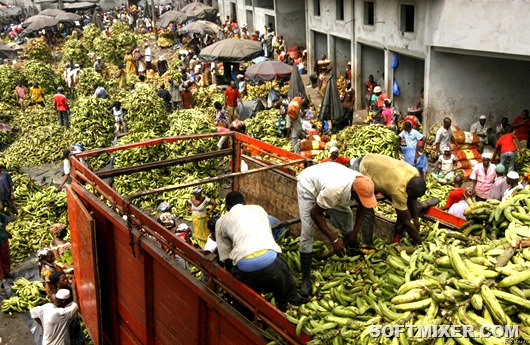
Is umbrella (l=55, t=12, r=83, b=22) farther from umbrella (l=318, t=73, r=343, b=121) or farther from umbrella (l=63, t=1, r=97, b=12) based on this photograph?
umbrella (l=318, t=73, r=343, b=121)

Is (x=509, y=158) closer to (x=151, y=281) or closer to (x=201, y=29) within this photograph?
(x=151, y=281)

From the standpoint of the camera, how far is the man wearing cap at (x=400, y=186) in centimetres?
546

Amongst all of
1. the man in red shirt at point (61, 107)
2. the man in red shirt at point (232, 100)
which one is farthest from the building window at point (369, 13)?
the man in red shirt at point (61, 107)

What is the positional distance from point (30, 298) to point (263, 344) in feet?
20.7

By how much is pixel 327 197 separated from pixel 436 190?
7.19 metres

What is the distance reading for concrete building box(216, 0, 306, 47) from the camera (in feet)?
88.2

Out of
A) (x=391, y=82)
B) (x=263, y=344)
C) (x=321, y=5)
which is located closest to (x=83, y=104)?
(x=391, y=82)

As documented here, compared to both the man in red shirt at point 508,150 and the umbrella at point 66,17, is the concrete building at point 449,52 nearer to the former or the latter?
the man in red shirt at point 508,150

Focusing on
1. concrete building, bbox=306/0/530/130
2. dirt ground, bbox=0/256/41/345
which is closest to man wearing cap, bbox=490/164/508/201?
concrete building, bbox=306/0/530/130

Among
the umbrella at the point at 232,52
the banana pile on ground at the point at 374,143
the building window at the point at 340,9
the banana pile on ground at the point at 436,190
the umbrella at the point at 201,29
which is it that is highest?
the building window at the point at 340,9

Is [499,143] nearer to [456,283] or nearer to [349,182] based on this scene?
[349,182]

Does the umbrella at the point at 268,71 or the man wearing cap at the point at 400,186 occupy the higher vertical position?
the umbrella at the point at 268,71

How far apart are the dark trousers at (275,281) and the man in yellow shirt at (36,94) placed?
18.6m

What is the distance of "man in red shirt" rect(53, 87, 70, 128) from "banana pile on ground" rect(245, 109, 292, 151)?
263 inches
